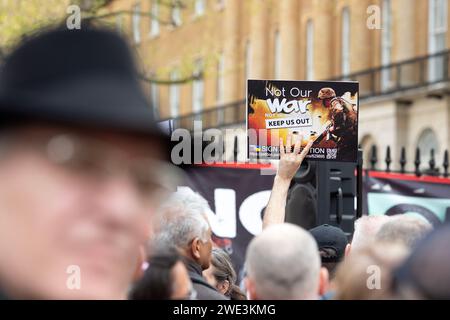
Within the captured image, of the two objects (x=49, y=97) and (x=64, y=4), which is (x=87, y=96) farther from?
(x=64, y=4)

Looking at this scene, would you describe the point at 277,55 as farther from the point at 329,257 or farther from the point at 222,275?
the point at 329,257

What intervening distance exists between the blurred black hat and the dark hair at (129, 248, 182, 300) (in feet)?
6.73

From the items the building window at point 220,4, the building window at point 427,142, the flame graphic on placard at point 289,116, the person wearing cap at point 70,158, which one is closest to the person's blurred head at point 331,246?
the flame graphic on placard at point 289,116

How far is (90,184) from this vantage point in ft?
7.47

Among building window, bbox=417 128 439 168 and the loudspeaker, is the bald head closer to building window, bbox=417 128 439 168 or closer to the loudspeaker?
the loudspeaker

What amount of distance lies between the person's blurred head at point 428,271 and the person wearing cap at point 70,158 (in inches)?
48.1

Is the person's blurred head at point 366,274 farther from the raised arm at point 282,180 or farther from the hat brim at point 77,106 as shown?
the raised arm at point 282,180

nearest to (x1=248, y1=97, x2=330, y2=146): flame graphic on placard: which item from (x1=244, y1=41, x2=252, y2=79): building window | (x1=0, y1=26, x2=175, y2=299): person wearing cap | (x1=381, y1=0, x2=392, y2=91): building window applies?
(x1=0, y1=26, x2=175, y2=299): person wearing cap

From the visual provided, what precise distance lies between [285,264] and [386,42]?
109 ft

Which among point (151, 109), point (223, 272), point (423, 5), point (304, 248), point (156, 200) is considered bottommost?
point (223, 272)

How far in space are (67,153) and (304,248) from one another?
202 centimetres

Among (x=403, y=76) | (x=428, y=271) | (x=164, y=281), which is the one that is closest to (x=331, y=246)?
(x=164, y=281)

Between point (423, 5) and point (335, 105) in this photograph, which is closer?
point (335, 105)
